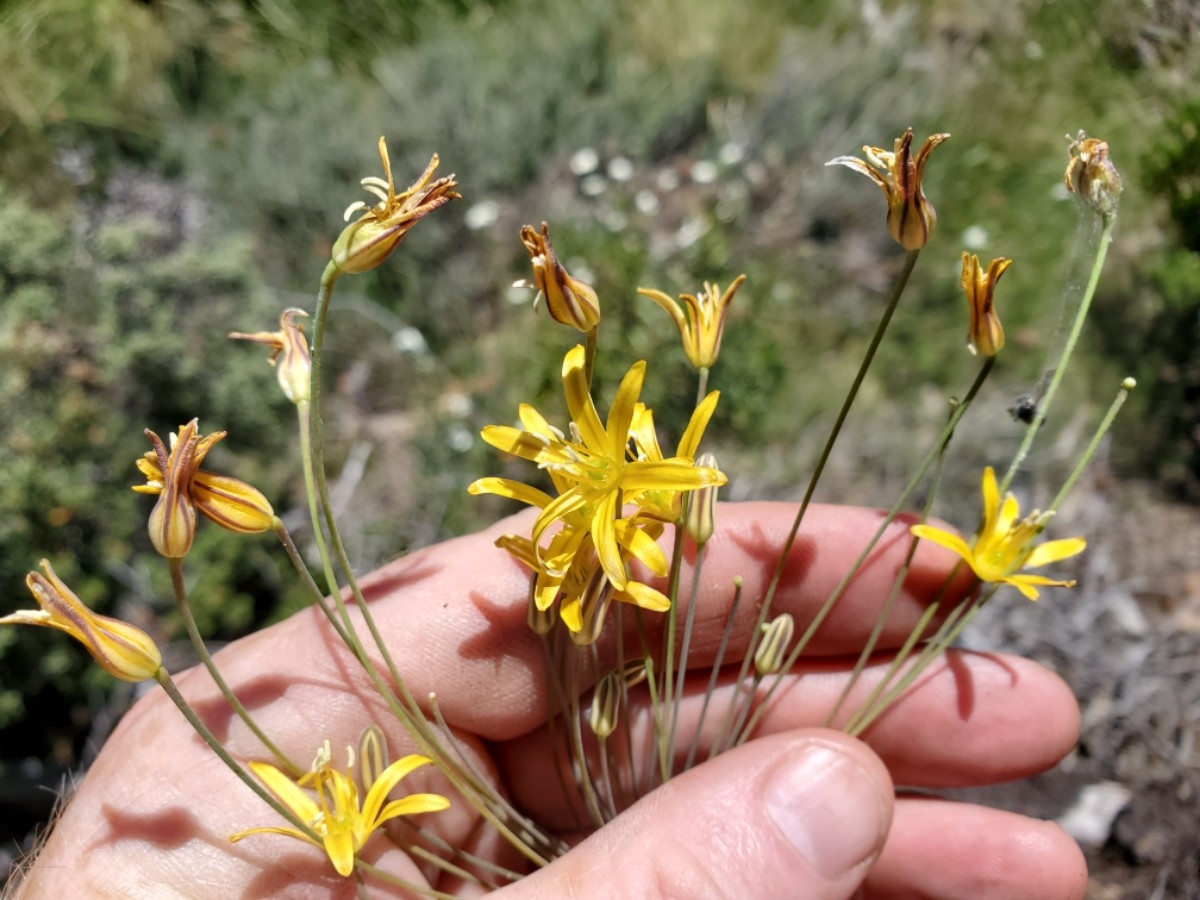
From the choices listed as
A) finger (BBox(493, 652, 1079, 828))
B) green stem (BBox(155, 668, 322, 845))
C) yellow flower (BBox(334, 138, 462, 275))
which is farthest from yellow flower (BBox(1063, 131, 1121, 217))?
green stem (BBox(155, 668, 322, 845))

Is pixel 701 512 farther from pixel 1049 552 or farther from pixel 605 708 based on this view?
pixel 1049 552

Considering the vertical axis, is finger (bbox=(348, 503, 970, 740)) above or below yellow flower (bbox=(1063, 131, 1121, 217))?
below

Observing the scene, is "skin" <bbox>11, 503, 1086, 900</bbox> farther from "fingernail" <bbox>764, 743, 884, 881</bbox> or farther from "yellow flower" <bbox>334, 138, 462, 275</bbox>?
"yellow flower" <bbox>334, 138, 462, 275</bbox>

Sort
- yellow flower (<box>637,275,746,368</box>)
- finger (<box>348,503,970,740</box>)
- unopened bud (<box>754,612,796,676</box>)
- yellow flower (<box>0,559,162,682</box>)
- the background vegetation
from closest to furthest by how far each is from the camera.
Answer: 1. yellow flower (<box>0,559,162,682</box>)
2. yellow flower (<box>637,275,746,368</box>)
3. unopened bud (<box>754,612,796,676</box>)
4. finger (<box>348,503,970,740</box>)
5. the background vegetation

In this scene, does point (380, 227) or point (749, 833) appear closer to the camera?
point (380, 227)

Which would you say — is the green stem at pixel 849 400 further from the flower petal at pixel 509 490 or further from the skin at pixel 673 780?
the flower petal at pixel 509 490

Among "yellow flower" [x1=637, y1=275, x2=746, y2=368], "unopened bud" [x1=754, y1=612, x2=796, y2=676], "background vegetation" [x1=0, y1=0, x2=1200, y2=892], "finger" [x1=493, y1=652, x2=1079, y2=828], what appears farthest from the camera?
"background vegetation" [x1=0, y1=0, x2=1200, y2=892]

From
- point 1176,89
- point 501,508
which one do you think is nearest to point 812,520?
point 1176,89

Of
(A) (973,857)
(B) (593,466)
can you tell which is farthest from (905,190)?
(A) (973,857)
